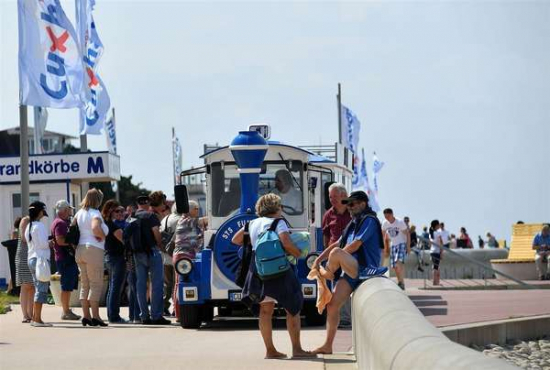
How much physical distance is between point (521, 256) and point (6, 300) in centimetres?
1946

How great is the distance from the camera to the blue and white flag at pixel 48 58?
2258 cm

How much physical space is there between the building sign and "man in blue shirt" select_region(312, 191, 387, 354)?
20.8 metres

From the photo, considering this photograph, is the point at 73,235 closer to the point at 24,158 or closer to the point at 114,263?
the point at 114,263

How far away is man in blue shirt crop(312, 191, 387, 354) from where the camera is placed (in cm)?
1186

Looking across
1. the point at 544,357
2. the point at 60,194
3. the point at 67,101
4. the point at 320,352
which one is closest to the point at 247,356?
the point at 320,352

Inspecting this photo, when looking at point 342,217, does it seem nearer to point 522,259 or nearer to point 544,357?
point 544,357

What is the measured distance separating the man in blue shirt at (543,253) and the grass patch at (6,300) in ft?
50.9

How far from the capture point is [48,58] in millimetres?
23234

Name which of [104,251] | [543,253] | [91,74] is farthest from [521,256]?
[104,251]

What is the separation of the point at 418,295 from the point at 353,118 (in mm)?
19368

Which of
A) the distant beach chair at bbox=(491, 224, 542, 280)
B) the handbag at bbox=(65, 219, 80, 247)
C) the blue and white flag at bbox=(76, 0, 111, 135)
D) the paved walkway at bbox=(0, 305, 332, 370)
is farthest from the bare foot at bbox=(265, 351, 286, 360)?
the distant beach chair at bbox=(491, 224, 542, 280)

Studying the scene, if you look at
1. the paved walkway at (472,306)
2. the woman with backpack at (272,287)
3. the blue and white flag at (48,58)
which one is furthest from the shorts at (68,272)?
the woman with backpack at (272,287)

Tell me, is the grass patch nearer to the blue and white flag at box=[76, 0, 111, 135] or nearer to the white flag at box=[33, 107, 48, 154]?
the blue and white flag at box=[76, 0, 111, 135]

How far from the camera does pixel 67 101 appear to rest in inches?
936
